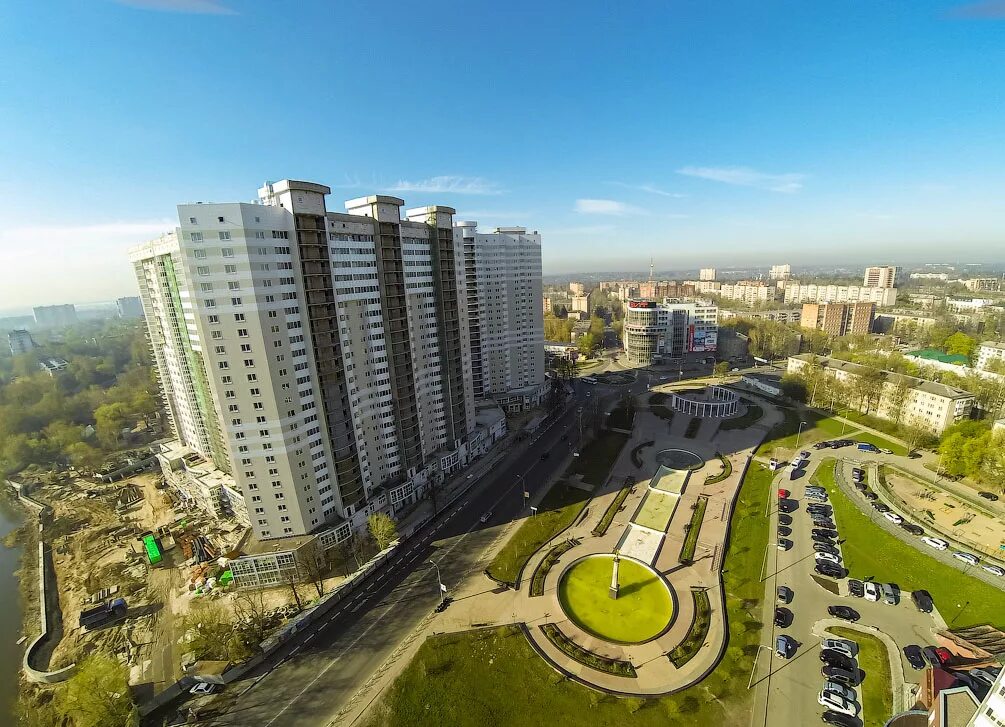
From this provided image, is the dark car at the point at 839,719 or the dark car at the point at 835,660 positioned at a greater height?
the dark car at the point at 835,660

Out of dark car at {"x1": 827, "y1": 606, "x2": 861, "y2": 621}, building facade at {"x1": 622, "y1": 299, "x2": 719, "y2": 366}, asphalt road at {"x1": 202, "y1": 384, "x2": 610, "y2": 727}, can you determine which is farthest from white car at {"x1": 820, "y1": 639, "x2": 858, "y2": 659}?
building facade at {"x1": 622, "y1": 299, "x2": 719, "y2": 366}

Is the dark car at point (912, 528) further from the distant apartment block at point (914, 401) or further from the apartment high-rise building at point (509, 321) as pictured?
the apartment high-rise building at point (509, 321)

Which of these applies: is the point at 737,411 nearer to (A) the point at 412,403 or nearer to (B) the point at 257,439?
(A) the point at 412,403

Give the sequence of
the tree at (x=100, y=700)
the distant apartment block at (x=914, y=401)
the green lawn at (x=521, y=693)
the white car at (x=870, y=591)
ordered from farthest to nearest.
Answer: the distant apartment block at (x=914, y=401) → the white car at (x=870, y=591) → the green lawn at (x=521, y=693) → the tree at (x=100, y=700)

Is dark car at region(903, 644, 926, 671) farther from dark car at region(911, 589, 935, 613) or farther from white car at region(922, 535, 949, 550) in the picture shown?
white car at region(922, 535, 949, 550)

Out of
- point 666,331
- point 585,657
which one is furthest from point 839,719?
point 666,331

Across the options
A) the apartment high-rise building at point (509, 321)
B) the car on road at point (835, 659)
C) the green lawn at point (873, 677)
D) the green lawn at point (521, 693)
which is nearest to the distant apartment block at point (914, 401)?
the green lawn at point (873, 677)

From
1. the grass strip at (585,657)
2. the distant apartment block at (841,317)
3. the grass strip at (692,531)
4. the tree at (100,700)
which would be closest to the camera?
the tree at (100,700)

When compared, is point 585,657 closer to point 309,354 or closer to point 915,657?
point 915,657
